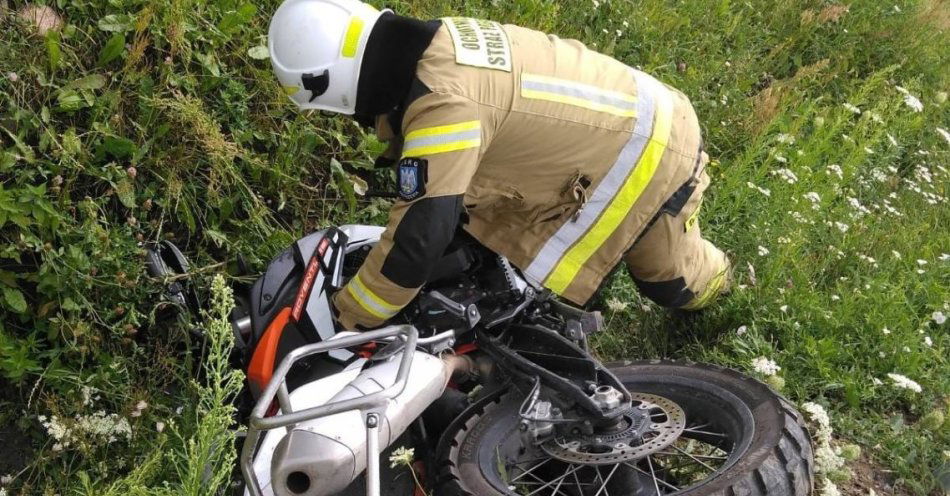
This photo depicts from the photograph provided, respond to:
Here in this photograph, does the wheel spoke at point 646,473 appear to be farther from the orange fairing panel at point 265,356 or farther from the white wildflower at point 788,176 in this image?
the white wildflower at point 788,176

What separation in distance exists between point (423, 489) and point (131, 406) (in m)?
1.17

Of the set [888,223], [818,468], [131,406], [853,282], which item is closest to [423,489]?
[131,406]

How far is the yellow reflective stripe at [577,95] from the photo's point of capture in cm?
297

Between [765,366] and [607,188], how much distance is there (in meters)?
1.15

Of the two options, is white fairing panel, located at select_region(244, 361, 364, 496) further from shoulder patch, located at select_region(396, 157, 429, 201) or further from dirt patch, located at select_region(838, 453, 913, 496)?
dirt patch, located at select_region(838, 453, 913, 496)

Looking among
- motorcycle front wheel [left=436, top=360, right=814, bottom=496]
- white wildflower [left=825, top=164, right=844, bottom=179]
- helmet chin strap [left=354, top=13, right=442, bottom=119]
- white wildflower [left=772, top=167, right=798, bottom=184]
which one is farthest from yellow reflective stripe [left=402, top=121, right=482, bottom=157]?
white wildflower [left=825, top=164, right=844, bottom=179]

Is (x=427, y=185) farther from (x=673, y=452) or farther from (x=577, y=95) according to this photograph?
(x=673, y=452)

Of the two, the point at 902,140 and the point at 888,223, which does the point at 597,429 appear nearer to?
the point at 888,223

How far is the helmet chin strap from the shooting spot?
288cm

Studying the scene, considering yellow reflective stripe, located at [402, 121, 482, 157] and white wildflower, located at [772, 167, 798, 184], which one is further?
white wildflower, located at [772, 167, 798, 184]

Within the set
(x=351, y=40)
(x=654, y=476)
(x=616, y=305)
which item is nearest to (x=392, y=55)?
(x=351, y=40)

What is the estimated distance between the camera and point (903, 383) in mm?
3740

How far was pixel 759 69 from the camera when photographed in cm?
643

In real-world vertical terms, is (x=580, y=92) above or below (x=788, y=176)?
above
